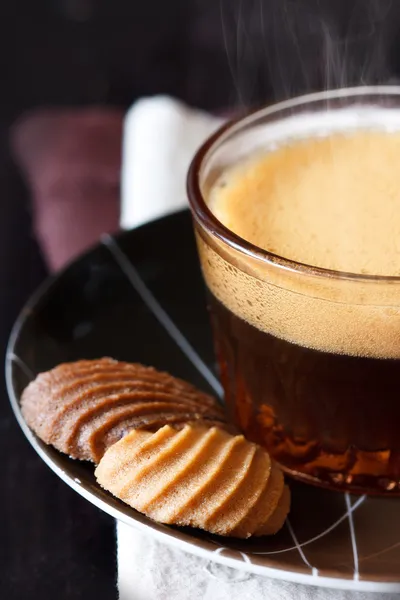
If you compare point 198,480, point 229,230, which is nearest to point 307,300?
point 229,230

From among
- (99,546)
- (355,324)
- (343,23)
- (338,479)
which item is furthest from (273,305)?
(343,23)

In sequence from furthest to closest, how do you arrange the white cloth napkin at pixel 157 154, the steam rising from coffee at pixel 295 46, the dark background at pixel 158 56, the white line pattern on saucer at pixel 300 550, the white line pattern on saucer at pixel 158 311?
the steam rising from coffee at pixel 295 46
the dark background at pixel 158 56
the white cloth napkin at pixel 157 154
the white line pattern on saucer at pixel 158 311
the white line pattern on saucer at pixel 300 550

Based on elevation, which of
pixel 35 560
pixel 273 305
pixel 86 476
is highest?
pixel 273 305

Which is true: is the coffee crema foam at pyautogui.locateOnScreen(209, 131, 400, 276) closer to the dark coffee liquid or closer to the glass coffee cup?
the glass coffee cup

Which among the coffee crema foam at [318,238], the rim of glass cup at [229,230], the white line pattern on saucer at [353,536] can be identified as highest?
the rim of glass cup at [229,230]

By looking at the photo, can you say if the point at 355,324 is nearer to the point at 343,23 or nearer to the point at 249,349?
the point at 249,349

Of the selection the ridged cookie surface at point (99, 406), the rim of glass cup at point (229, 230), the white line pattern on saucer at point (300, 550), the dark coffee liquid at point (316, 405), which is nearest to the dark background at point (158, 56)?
the rim of glass cup at point (229, 230)

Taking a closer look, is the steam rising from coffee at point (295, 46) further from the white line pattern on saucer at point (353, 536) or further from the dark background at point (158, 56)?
the white line pattern on saucer at point (353, 536)
